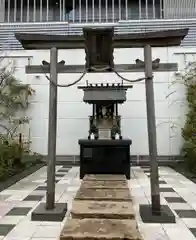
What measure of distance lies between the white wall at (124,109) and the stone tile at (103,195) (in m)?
4.30

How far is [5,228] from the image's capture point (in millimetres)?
3057

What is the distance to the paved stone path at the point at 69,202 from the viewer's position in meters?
2.92

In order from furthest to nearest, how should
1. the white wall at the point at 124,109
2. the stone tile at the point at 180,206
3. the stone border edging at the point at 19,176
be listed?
the white wall at the point at 124,109 → the stone border edging at the point at 19,176 → the stone tile at the point at 180,206

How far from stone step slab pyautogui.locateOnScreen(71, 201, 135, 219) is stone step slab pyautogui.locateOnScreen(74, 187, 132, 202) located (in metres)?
0.20

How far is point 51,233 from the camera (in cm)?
292

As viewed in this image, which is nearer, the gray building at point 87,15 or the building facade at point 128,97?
the building facade at point 128,97

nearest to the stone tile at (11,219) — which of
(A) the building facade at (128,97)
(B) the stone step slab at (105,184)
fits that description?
(B) the stone step slab at (105,184)

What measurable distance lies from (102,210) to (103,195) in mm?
751

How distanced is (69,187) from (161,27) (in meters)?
6.14

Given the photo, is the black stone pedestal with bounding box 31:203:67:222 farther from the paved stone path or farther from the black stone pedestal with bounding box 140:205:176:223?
the black stone pedestal with bounding box 140:205:176:223

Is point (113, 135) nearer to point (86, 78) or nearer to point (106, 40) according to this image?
point (86, 78)

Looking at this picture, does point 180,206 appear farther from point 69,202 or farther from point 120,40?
point 120,40

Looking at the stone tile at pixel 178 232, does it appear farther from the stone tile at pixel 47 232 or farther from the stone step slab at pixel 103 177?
the stone step slab at pixel 103 177

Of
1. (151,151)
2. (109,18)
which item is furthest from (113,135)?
(109,18)
